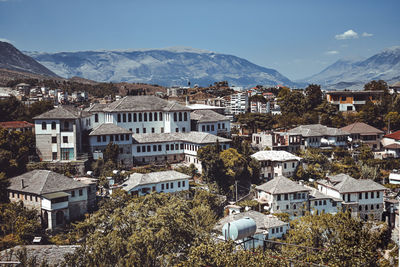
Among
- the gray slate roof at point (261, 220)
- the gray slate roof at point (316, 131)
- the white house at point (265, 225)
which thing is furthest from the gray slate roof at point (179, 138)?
the gray slate roof at point (316, 131)

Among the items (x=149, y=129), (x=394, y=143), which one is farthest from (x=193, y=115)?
(x=394, y=143)

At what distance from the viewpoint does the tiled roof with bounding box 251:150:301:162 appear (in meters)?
53.7

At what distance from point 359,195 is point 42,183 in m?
34.0

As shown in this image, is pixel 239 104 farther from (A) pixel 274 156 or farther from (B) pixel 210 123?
(A) pixel 274 156

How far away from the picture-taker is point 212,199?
42.9 metres

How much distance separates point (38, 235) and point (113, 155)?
14.8 m

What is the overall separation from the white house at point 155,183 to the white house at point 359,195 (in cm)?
1713

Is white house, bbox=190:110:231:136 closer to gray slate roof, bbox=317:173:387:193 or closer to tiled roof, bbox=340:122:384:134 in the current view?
gray slate roof, bbox=317:173:387:193

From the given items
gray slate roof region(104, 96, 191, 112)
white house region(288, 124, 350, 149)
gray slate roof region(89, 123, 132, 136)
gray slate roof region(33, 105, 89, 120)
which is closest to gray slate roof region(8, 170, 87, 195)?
gray slate roof region(33, 105, 89, 120)

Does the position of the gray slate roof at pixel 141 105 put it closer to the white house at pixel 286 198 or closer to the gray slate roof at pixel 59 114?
the gray slate roof at pixel 59 114

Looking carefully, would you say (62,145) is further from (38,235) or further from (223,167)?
(223,167)

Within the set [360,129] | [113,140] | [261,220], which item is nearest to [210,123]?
[113,140]

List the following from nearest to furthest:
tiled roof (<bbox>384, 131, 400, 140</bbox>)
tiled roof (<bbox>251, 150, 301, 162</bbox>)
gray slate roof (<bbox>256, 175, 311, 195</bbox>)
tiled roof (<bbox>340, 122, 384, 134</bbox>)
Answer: gray slate roof (<bbox>256, 175, 311, 195</bbox>) < tiled roof (<bbox>251, 150, 301, 162</bbox>) < tiled roof (<bbox>384, 131, 400, 140</bbox>) < tiled roof (<bbox>340, 122, 384, 134</bbox>)

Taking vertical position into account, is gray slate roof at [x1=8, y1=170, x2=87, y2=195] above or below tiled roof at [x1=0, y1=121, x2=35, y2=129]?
below
